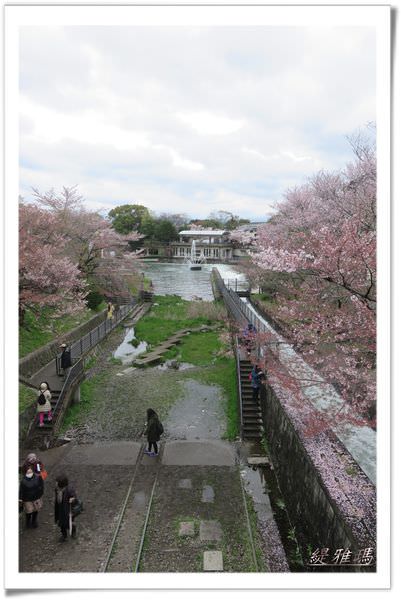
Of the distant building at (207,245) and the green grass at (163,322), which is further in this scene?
the distant building at (207,245)

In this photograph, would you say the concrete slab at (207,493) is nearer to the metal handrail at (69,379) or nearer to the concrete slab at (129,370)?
the metal handrail at (69,379)

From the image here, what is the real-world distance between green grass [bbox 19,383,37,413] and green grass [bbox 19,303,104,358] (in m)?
2.03

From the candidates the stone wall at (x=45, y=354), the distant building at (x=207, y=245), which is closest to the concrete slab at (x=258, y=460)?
the stone wall at (x=45, y=354)

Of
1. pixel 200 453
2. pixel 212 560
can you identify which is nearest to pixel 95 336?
pixel 200 453

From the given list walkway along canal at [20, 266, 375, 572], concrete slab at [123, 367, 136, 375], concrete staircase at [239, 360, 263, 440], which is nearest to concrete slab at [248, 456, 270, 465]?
walkway along canal at [20, 266, 375, 572]

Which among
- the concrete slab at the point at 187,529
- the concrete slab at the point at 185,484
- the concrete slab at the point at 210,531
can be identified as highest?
the concrete slab at the point at 185,484

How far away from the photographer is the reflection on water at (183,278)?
39.5m

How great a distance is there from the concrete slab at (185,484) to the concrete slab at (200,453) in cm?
72

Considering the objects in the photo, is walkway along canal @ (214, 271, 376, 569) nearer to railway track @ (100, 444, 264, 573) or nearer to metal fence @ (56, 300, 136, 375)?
railway track @ (100, 444, 264, 573)

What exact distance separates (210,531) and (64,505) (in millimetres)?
2805

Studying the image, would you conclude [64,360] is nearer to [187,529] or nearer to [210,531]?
[187,529]

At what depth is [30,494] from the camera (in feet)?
22.1

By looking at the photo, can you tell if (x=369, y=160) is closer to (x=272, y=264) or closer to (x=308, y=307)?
(x=308, y=307)
